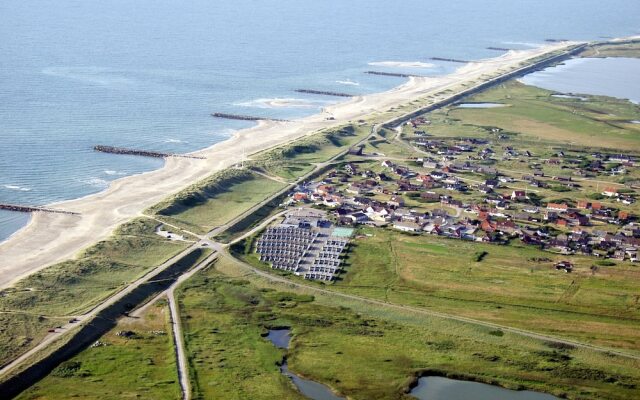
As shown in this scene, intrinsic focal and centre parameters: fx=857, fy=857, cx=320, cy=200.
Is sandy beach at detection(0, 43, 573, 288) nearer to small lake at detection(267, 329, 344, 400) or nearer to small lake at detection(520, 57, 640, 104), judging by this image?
small lake at detection(267, 329, 344, 400)

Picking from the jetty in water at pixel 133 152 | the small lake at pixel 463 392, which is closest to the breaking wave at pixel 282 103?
the jetty in water at pixel 133 152

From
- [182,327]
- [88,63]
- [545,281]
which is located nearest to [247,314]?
[182,327]

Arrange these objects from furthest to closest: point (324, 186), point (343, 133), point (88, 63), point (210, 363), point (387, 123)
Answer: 1. point (88, 63)
2. point (387, 123)
3. point (343, 133)
4. point (324, 186)
5. point (210, 363)

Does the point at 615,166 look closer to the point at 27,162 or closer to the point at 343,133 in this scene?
the point at 343,133

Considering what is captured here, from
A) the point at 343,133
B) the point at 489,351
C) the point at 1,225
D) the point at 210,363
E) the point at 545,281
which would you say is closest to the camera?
the point at 210,363

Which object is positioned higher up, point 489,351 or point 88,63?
point 88,63

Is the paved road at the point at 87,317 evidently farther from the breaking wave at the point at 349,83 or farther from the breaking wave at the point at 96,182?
the breaking wave at the point at 349,83

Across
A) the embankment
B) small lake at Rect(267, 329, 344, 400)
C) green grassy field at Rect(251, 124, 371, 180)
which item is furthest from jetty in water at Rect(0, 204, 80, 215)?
small lake at Rect(267, 329, 344, 400)

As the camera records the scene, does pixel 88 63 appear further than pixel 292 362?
Yes
